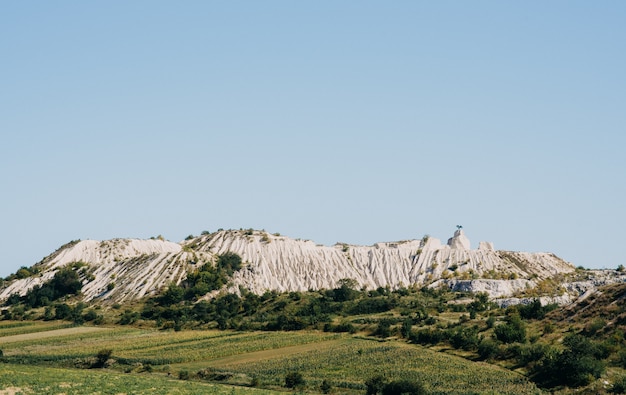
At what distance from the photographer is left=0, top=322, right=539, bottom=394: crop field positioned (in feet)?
231

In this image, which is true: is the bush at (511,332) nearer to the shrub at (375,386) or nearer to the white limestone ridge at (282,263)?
the shrub at (375,386)

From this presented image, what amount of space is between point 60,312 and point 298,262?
5484cm

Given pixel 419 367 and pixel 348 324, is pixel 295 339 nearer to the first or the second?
pixel 348 324

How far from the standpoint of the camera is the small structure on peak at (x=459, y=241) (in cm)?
18325

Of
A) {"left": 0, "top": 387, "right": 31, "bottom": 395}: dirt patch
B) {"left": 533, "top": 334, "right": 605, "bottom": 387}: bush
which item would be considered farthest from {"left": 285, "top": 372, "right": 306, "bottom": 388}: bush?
{"left": 0, "top": 387, "right": 31, "bottom": 395}: dirt patch

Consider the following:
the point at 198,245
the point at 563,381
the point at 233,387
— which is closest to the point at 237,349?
the point at 233,387

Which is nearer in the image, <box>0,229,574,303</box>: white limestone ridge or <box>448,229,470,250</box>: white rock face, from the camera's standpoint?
<box>0,229,574,303</box>: white limestone ridge

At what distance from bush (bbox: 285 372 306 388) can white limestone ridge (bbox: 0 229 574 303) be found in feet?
257

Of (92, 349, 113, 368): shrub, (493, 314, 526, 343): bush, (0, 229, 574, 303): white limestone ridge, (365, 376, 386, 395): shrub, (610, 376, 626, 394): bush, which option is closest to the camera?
(610, 376, 626, 394): bush

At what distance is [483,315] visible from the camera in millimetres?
110062

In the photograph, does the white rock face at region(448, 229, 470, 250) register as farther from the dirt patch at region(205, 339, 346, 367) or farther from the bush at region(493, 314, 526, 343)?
the bush at region(493, 314, 526, 343)

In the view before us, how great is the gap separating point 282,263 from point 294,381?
320 feet

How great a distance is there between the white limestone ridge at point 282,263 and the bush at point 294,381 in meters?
78.4

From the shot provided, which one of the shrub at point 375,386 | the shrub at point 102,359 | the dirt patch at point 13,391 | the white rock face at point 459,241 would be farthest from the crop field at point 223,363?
the white rock face at point 459,241
